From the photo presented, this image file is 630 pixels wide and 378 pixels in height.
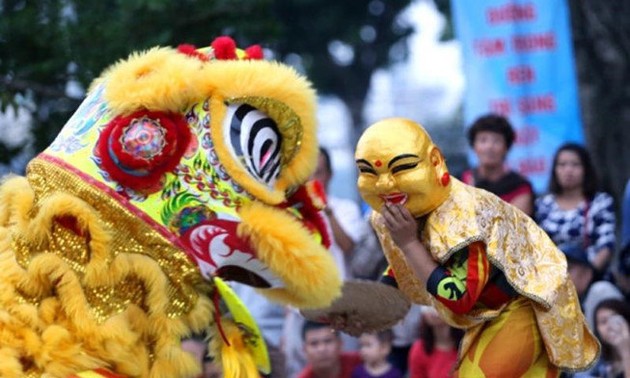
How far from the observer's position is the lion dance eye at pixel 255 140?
3.55 metres

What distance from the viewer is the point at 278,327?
23.4ft

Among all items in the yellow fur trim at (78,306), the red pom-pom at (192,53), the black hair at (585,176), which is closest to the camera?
the yellow fur trim at (78,306)

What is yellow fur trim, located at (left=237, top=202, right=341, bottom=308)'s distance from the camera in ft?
11.5

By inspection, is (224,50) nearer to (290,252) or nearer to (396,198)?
(290,252)

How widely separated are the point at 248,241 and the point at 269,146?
280 millimetres

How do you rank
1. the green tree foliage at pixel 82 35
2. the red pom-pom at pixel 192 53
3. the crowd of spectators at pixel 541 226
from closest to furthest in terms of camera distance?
1. the red pom-pom at pixel 192 53
2. the crowd of spectators at pixel 541 226
3. the green tree foliage at pixel 82 35

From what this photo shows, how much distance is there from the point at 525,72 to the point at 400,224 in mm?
4413

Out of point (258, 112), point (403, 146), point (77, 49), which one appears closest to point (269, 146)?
point (258, 112)

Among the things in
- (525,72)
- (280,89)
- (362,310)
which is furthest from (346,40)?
(280,89)

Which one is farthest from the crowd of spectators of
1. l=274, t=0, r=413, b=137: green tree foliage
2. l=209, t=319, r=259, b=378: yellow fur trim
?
l=274, t=0, r=413, b=137: green tree foliage

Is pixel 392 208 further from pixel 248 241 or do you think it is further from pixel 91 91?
pixel 91 91


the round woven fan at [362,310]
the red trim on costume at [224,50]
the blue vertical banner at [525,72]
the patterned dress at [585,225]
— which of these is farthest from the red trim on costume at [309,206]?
the blue vertical banner at [525,72]

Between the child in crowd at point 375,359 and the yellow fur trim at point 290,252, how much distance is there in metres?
2.94

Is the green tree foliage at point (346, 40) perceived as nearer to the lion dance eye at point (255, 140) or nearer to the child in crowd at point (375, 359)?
the child in crowd at point (375, 359)
